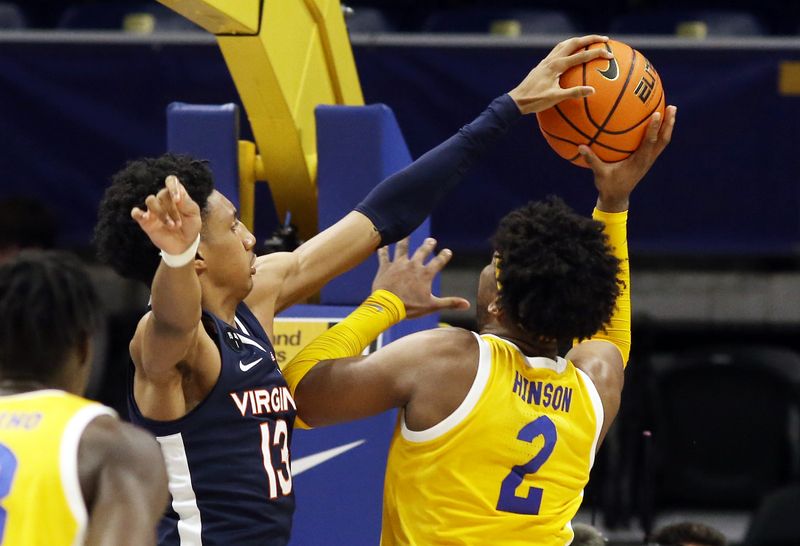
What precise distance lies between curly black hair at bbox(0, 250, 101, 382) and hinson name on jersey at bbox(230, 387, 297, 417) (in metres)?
0.67

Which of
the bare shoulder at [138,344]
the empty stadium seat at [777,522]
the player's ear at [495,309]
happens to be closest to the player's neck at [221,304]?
the bare shoulder at [138,344]

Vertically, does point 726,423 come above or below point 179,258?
below

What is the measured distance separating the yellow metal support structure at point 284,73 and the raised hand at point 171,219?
122cm

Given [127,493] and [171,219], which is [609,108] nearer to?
[171,219]

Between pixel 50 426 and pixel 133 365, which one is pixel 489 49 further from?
pixel 50 426

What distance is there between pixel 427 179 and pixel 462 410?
2.33 feet

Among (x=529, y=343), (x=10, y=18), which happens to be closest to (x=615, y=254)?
(x=529, y=343)

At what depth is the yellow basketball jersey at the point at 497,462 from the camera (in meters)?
2.78

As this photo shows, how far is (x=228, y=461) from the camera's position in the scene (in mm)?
2676

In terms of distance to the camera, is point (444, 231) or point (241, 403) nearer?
point (241, 403)

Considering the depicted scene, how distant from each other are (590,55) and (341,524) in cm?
164

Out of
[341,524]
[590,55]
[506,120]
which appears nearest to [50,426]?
[506,120]

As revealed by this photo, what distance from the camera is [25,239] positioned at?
19.9 ft

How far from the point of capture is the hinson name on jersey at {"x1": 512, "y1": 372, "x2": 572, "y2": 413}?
112 inches
